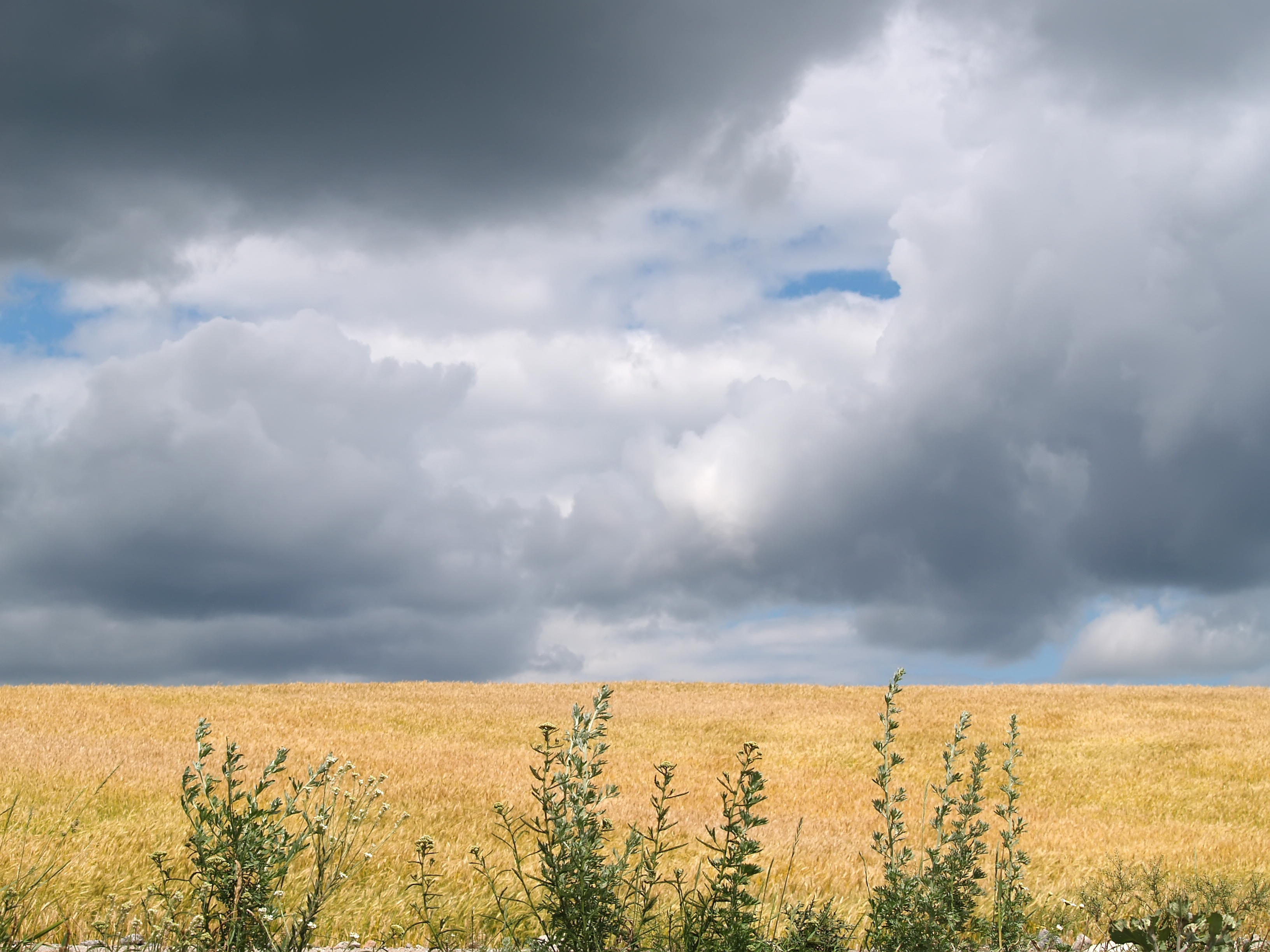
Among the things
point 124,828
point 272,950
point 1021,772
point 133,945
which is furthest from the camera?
point 1021,772

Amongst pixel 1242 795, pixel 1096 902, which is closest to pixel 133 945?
pixel 1096 902

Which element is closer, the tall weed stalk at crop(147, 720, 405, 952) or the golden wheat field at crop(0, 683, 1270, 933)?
the tall weed stalk at crop(147, 720, 405, 952)

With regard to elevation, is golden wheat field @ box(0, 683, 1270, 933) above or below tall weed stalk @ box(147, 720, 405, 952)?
below

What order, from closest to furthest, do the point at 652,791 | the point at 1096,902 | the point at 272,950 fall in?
the point at 272,950 → the point at 1096,902 → the point at 652,791

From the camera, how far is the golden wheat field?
10.0 meters

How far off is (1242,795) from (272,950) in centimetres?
2108

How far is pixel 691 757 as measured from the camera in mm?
21734

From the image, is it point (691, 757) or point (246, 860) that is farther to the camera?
point (691, 757)

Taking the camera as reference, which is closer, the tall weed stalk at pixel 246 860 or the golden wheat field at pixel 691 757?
the tall weed stalk at pixel 246 860

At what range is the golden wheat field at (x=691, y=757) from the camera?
10.0m

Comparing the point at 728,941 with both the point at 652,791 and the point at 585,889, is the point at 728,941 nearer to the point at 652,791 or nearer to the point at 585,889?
the point at 585,889

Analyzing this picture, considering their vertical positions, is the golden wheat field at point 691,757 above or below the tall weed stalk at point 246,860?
below

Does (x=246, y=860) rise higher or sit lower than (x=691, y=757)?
higher

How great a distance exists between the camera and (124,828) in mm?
9352
